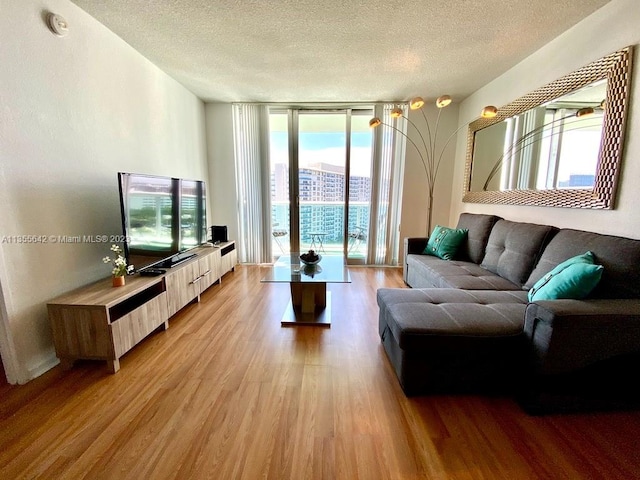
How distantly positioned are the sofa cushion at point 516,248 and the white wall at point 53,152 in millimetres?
3462

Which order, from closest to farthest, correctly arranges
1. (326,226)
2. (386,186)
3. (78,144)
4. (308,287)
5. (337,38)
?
(78,144) → (337,38) → (308,287) → (386,186) → (326,226)

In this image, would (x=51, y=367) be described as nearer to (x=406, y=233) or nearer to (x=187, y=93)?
(x=187, y=93)

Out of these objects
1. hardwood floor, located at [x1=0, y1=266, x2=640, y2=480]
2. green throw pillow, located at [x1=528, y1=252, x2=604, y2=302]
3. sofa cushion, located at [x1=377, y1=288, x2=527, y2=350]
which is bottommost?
hardwood floor, located at [x1=0, y1=266, x2=640, y2=480]

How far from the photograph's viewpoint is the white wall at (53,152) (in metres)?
1.58

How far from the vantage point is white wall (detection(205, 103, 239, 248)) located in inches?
160

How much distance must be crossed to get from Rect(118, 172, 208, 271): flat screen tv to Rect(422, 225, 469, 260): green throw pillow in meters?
2.83

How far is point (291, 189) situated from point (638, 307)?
370 centimetres

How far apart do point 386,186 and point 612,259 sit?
9.28 feet

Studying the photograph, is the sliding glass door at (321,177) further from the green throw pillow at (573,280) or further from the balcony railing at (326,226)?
the green throw pillow at (573,280)

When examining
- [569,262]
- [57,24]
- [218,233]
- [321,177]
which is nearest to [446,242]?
[569,262]

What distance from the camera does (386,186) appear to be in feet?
13.7

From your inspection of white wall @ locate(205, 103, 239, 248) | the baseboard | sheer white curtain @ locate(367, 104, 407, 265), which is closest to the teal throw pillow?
sheer white curtain @ locate(367, 104, 407, 265)

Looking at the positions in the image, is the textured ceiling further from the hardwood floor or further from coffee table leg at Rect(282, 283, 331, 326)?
the hardwood floor

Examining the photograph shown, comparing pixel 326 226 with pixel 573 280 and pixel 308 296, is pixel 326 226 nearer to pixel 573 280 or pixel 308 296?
pixel 308 296
